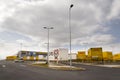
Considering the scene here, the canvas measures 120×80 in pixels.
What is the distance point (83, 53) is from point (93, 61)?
74.4 feet

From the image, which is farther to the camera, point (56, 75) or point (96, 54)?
point (96, 54)

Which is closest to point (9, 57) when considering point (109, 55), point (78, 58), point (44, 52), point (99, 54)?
point (44, 52)

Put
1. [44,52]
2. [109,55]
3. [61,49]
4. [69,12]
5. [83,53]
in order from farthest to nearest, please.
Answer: [44,52], [83,53], [109,55], [61,49], [69,12]

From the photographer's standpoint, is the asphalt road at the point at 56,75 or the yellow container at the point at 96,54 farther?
the yellow container at the point at 96,54

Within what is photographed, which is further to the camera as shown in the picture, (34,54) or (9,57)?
(9,57)

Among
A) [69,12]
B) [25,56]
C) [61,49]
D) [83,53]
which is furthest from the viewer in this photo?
[25,56]

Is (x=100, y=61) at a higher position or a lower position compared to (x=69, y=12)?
lower

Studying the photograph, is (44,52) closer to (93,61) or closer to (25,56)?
(25,56)

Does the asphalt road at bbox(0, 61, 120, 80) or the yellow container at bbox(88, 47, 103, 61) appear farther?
the yellow container at bbox(88, 47, 103, 61)

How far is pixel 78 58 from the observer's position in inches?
3944

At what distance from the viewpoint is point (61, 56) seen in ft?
236

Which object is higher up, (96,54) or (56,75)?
(96,54)

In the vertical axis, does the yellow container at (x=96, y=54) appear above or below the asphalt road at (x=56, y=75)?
above

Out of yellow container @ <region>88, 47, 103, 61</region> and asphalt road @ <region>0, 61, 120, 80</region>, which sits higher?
yellow container @ <region>88, 47, 103, 61</region>
